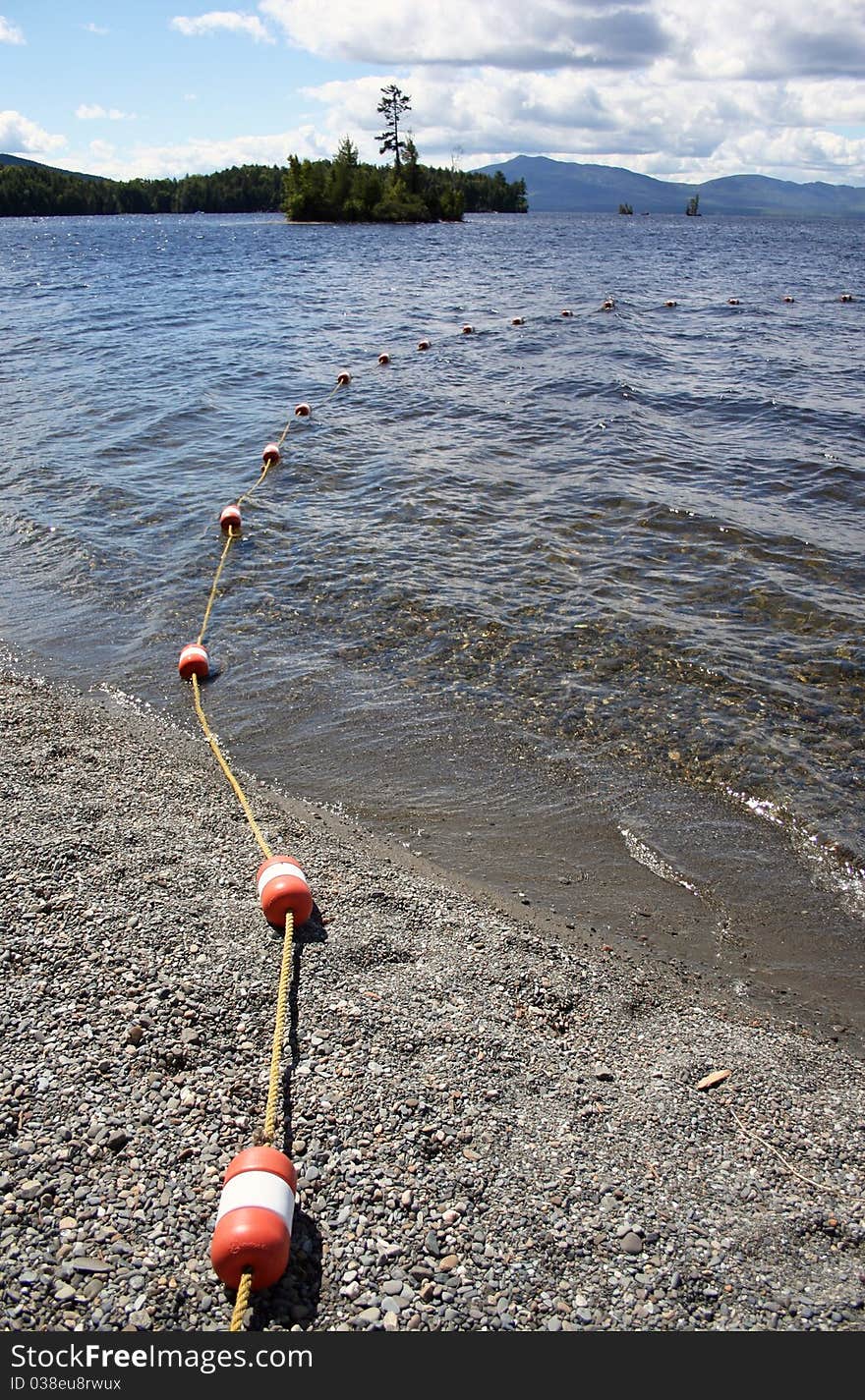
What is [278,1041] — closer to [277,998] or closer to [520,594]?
[277,998]

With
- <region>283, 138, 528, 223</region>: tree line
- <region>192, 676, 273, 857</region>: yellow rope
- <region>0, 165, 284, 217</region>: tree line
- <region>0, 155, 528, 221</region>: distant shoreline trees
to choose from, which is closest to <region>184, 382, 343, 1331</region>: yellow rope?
<region>192, 676, 273, 857</region>: yellow rope

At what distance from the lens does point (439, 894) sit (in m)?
5.97

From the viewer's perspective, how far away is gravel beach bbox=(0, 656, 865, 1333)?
346 centimetres

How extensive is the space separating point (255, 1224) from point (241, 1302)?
0.84 feet

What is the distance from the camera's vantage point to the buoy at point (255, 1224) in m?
3.34

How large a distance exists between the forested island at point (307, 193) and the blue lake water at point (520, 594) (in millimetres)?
89975

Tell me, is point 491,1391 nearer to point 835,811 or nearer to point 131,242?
point 835,811

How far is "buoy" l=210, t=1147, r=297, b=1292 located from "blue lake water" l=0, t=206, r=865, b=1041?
111 inches

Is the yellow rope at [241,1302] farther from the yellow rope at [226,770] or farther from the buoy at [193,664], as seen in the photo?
the buoy at [193,664]

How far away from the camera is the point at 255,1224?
3.36 meters

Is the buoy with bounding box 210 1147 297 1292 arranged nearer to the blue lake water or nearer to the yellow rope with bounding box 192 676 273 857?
the yellow rope with bounding box 192 676 273 857

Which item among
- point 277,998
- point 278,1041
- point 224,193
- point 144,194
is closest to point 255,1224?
point 278,1041

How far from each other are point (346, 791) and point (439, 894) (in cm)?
158

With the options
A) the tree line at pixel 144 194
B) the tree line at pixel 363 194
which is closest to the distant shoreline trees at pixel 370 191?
the tree line at pixel 363 194
